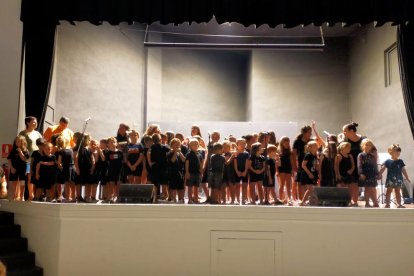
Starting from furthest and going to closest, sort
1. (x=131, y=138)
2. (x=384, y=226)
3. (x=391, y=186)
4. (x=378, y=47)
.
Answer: (x=378, y=47) < (x=131, y=138) < (x=391, y=186) < (x=384, y=226)

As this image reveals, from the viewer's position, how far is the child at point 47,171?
24.0 ft

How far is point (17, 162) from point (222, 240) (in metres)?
3.50

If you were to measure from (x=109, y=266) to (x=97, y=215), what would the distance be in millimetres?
764

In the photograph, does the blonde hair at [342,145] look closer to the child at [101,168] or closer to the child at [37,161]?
the child at [101,168]

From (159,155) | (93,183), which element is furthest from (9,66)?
(159,155)

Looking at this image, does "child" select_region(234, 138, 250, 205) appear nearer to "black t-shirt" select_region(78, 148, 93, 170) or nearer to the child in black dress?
the child in black dress

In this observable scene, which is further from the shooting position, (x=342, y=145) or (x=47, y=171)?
(x=342, y=145)

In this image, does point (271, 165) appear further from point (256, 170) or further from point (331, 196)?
point (331, 196)

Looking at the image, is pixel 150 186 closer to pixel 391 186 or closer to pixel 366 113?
pixel 391 186

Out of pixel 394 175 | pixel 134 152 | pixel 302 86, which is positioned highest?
pixel 302 86

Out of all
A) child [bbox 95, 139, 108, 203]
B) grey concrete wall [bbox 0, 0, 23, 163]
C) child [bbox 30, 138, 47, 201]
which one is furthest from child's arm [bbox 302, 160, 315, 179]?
grey concrete wall [bbox 0, 0, 23, 163]

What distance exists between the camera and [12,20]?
858cm

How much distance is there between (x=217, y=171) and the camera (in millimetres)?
7578

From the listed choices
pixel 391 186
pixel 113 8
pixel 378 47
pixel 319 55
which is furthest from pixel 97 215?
pixel 319 55
